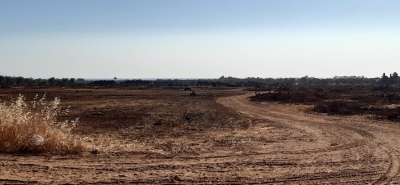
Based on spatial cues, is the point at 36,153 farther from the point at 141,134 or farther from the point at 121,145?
the point at 141,134

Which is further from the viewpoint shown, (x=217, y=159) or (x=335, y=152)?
(x=335, y=152)

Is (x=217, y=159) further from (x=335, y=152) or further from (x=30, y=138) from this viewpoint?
(x=30, y=138)

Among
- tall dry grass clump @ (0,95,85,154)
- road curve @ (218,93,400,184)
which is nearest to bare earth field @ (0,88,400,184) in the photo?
road curve @ (218,93,400,184)

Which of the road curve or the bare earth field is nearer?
the bare earth field

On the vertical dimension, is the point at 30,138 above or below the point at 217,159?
above

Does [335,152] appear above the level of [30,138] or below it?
below

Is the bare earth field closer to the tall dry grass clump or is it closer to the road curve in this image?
the road curve

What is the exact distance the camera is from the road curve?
8.47 meters

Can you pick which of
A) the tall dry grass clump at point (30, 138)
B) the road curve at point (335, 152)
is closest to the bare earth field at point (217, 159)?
the road curve at point (335, 152)

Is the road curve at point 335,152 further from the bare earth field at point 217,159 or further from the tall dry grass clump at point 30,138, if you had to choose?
the tall dry grass clump at point 30,138

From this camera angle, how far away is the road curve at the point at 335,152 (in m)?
8.47

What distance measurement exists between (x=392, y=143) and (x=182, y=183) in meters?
8.84

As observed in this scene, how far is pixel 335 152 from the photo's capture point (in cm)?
1134

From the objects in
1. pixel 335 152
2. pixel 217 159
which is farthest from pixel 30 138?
pixel 335 152
